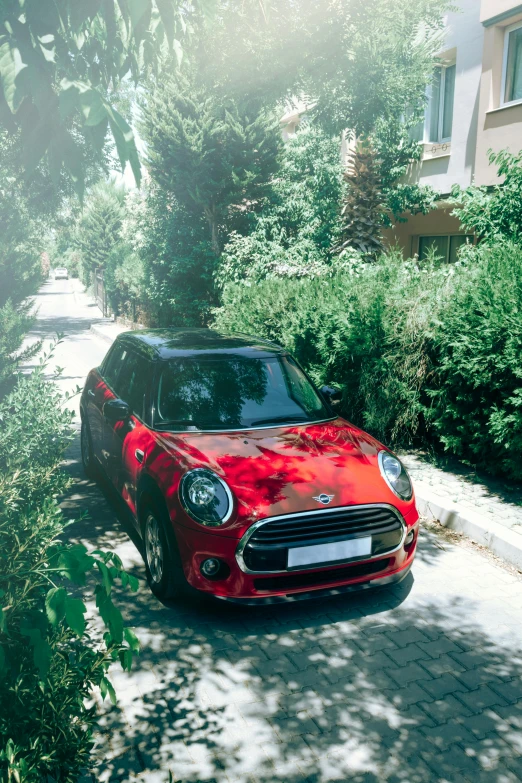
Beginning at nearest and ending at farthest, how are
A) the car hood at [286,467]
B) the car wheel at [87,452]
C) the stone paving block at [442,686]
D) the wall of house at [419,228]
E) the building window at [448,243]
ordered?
the stone paving block at [442,686]
the car hood at [286,467]
the car wheel at [87,452]
the building window at [448,243]
the wall of house at [419,228]

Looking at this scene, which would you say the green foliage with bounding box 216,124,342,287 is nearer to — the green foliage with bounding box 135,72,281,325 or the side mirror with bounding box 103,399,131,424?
the green foliage with bounding box 135,72,281,325

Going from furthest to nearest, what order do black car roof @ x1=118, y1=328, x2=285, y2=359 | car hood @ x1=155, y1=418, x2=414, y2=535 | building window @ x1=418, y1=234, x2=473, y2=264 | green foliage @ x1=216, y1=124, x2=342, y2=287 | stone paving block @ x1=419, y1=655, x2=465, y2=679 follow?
green foliage @ x1=216, y1=124, x2=342, y2=287 → building window @ x1=418, y1=234, x2=473, y2=264 → black car roof @ x1=118, y1=328, x2=285, y2=359 → car hood @ x1=155, y1=418, x2=414, y2=535 → stone paving block @ x1=419, y1=655, x2=465, y2=679

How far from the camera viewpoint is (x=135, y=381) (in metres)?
6.02

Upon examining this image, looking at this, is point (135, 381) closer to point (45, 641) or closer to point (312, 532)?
point (312, 532)

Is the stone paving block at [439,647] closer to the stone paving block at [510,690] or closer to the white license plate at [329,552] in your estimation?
the stone paving block at [510,690]

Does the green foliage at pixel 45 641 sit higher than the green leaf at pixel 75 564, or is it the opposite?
the green leaf at pixel 75 564

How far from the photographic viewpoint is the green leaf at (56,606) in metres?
1.79

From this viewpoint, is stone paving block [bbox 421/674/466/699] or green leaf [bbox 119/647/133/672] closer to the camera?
green leaf [bbox 119/647/133/672]

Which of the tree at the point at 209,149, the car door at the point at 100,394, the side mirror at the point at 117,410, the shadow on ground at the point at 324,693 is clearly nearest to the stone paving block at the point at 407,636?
the shadow on ground at the point at 324,693

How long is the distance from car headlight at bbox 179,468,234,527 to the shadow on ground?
59 centimetres

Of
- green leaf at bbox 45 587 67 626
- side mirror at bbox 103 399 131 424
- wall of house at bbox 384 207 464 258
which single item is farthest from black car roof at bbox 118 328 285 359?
wall of house at bbox 384 207 464 258

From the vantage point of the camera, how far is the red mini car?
4.21m

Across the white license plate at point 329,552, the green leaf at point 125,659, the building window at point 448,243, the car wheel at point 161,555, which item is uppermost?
the building window at point 448,243

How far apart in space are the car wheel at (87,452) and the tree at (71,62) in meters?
4.79
